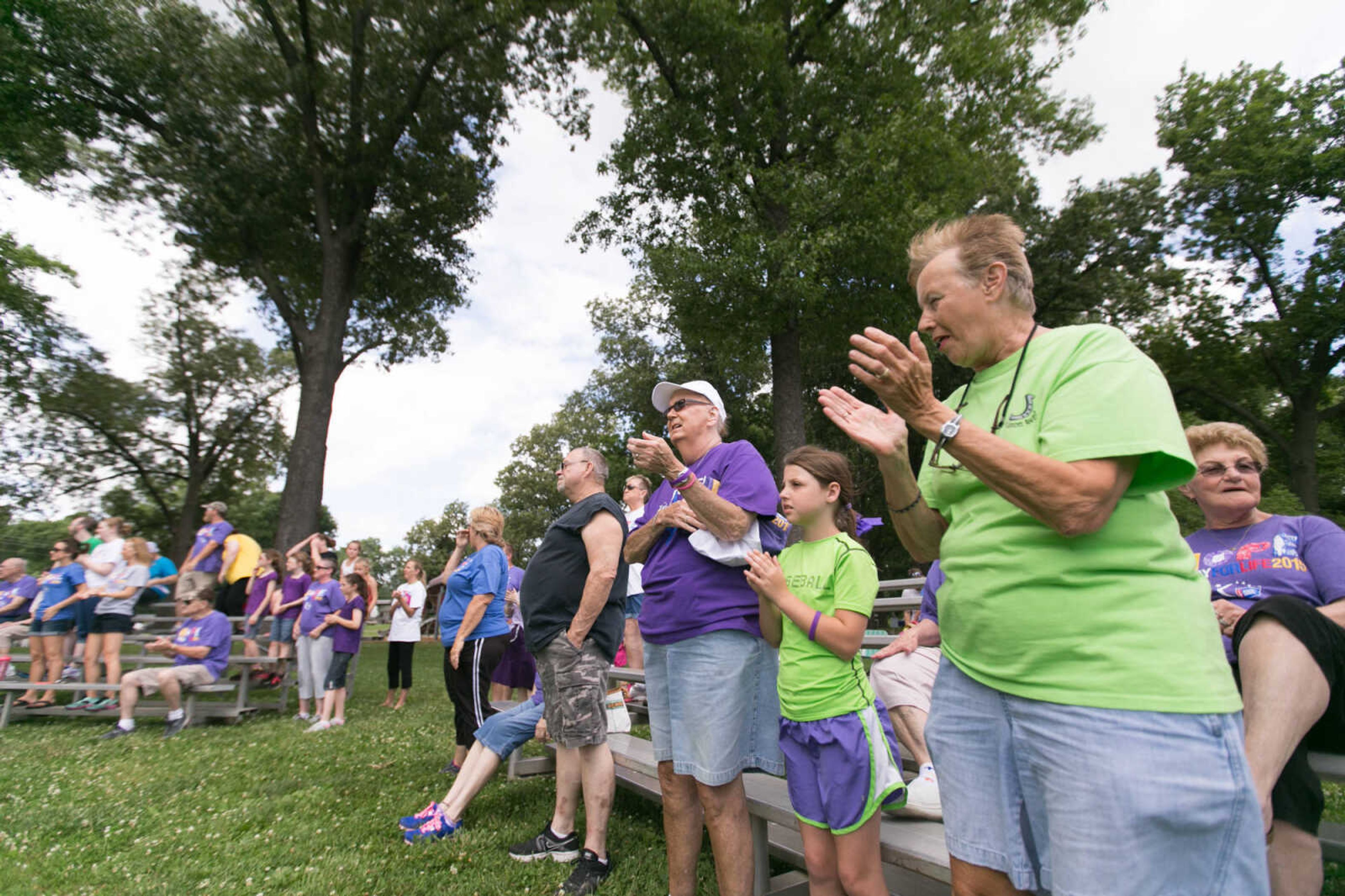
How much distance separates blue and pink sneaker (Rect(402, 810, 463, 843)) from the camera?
13.9 feet

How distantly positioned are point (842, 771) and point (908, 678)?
143 centimetres

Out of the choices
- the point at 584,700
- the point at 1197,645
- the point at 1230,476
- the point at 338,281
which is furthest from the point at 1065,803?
the point at 338,281

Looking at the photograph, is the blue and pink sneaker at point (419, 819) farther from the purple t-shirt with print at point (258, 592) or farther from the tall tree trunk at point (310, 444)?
the tall tree trunk at point (310, 444)

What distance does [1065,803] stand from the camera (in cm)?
147

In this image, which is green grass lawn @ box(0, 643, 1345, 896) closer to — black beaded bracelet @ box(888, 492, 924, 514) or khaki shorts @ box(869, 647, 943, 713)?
khaki shorts @ box(869, 647, 943, 713)

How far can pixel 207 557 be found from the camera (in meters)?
11.2

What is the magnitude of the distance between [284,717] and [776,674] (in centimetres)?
833

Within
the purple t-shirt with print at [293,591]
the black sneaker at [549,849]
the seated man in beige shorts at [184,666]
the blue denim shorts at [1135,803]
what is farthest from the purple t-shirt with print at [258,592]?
the blue denim shorts at [1135,803]

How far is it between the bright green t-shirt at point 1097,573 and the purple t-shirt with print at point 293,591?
9635 mm

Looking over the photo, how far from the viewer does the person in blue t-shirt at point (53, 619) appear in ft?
30.5

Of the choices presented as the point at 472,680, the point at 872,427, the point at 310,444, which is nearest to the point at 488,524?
the point at 472,680

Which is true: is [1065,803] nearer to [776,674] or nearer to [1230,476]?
[776,674]

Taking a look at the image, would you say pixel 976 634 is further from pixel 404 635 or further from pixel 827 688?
pixel 404 635

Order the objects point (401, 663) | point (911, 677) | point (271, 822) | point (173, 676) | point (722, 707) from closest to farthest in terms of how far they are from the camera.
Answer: point (722, 707) → point (911, 677) → point (271, 822) → point (173, 676) → point (401, 663)
